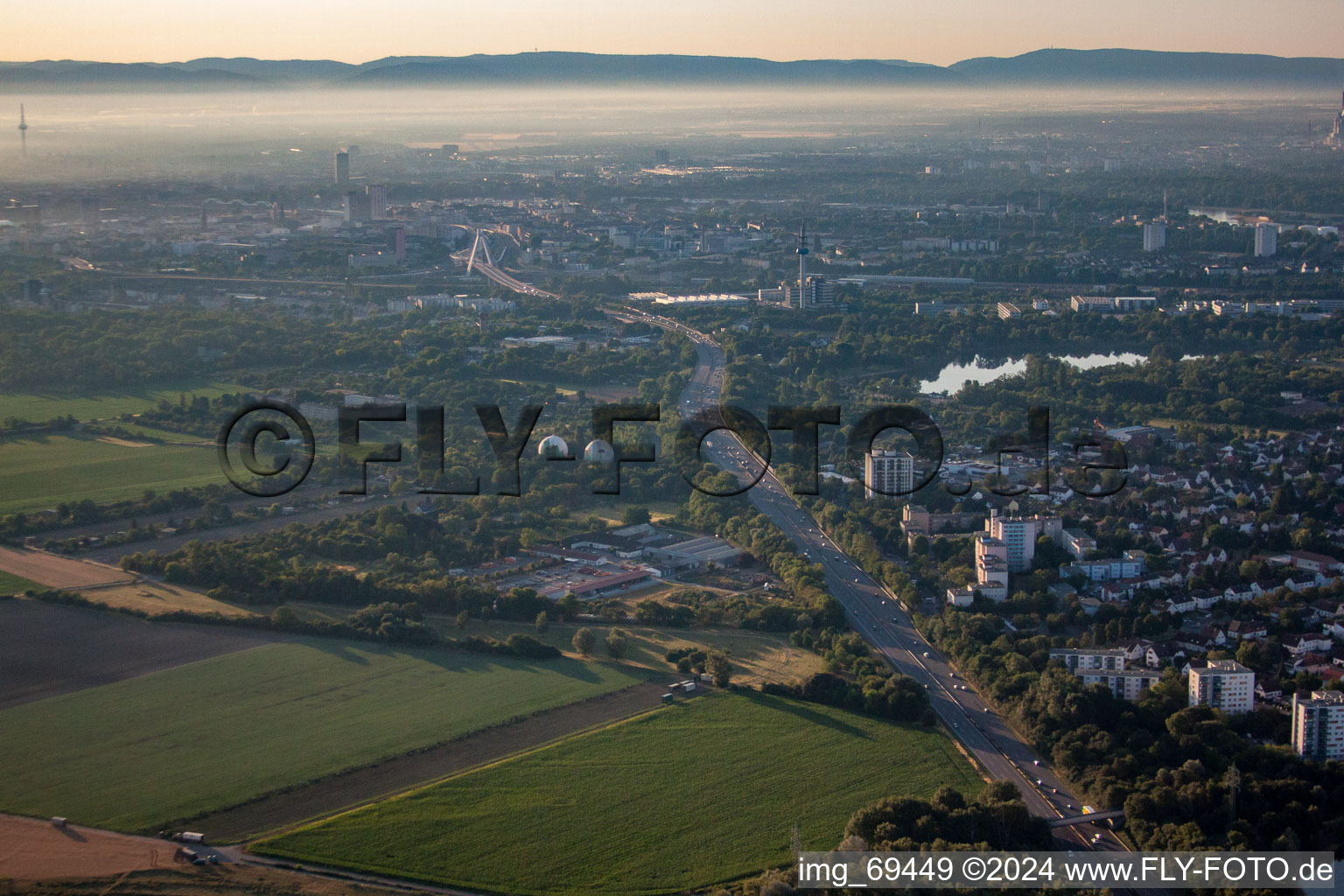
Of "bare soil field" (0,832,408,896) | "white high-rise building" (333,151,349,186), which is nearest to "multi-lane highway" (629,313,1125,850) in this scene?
"bare soil field" (0,832,408,896)

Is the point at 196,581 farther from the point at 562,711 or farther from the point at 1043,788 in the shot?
the point at 1043,788

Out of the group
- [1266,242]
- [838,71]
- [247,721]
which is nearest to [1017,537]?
[247,721]

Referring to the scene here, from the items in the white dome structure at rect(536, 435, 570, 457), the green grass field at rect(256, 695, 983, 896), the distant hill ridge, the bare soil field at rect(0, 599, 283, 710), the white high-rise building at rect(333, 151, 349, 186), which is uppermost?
the distant hill ridge

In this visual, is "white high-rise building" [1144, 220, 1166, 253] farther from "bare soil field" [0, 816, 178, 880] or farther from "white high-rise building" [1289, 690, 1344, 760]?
"bare soil field" [0, 816, 178, 880]

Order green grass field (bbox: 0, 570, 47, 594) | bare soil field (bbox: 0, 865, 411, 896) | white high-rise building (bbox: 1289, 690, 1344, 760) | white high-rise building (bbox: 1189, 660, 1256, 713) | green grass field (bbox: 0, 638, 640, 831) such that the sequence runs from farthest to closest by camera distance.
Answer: green grass field (bbox: 0, 570, 47, 594)
white high-rise building (bbox: 1189, 660, 1256, 713)
white high-rise building (bbox: 1289, 690, 1344, 760)
green grass field (bbox: 0, 638, 640, 831)
bare soil field (bbox: 0, 865, 411, 896)

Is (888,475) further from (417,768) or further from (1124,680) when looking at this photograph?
(417,768)

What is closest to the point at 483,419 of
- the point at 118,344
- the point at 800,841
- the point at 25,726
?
the point at 25,726

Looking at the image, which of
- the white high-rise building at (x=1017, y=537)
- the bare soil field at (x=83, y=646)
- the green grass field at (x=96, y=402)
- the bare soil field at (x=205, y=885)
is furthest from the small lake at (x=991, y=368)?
the bare soil field at (x=205, y=885)

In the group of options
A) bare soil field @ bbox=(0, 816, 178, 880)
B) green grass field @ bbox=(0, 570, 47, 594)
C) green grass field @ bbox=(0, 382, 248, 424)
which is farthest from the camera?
green grass field @ bbox=(0, 382, 248, 424)
